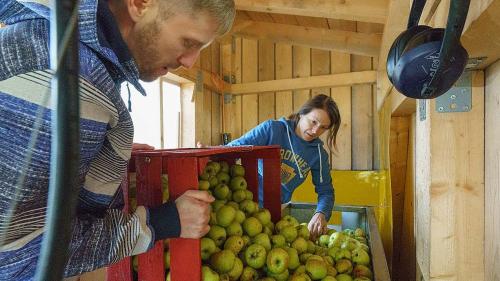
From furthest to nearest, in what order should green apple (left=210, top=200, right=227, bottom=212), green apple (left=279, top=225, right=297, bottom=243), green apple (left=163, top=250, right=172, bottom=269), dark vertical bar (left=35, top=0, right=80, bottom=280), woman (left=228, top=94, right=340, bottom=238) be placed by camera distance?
woman (left=228, top=94, right=340, bottom=238) → green apple (left=279, top=225, right=297, bottom=243) → green apple (left=210, top=200, right=227, bottom=212) → green apple (left=163, top=250, right=172, bottom=269) → dark vertical bar (left=35, top=0, right=80, bottom=280)

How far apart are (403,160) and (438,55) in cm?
206

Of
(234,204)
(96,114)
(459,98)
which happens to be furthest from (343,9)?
(96,114)

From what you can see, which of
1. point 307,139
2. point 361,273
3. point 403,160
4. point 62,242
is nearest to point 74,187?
point 62,242

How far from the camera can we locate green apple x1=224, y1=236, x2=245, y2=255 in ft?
3.56

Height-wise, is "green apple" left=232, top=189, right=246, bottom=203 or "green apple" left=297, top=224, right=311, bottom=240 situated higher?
"green apple" left=232, top=189, right=246, bottom=203

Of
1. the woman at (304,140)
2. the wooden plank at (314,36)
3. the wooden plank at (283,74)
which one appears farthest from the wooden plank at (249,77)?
the woman at (304,140)

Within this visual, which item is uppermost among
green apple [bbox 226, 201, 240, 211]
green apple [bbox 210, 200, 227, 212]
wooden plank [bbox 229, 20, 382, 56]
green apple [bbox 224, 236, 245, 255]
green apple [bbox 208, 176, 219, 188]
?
wooden plank [bbox 229, 20, 382, 56]

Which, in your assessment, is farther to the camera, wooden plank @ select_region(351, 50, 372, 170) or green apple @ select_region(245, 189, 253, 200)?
wooden plank @ select_region(351, 50, 372, 170)

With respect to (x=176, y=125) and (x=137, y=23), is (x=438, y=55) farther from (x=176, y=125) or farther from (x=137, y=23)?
(x=176, y=125)

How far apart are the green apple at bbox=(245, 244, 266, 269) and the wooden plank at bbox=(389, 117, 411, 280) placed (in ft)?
5.56

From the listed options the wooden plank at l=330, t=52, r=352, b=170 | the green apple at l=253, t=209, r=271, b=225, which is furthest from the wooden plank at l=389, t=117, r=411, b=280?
the green apple at l=253, t=209, r=271, b=225

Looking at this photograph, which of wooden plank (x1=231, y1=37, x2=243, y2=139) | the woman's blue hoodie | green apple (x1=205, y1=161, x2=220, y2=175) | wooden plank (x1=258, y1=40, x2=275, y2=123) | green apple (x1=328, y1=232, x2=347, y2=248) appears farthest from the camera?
wooden plank (x1=231, y1=37, x2=243, y2=139)

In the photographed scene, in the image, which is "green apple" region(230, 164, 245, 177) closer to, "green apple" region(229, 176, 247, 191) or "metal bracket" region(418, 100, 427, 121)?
"green apple" region(229, 176, 247, 191)

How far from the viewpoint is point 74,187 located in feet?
1.07
